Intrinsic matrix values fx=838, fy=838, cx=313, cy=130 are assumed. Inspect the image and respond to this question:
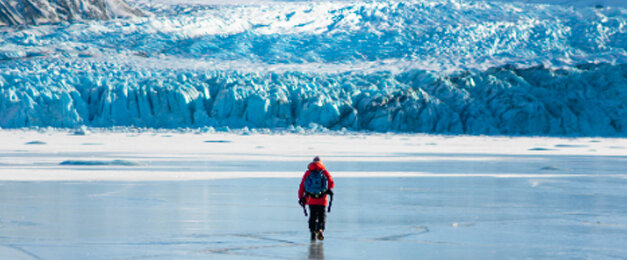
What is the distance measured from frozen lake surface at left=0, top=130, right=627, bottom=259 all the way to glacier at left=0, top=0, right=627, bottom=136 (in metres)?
19.2

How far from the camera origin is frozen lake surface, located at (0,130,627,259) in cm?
601

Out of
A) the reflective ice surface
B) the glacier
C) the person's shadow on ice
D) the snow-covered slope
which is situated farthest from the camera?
the snow-covered slope

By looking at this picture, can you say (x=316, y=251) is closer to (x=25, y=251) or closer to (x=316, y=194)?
(x=316, y=194)

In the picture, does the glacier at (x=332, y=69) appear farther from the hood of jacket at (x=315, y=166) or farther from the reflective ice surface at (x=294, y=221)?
the hood of jacket at (x=315, y=166)

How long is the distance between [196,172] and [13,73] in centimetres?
2578

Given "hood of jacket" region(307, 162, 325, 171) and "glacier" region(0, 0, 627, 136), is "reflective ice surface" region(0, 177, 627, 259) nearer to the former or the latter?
"hood of jacket" region(307, 162, 325, 171)

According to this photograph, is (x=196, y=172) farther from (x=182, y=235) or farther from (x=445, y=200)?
(x=182, y=235)

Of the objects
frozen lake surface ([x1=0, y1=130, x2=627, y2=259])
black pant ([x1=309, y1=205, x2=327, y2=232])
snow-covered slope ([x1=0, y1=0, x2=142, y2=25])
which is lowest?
frozen lake surface ([x1=0, y1=130, x2=627, y2=259])

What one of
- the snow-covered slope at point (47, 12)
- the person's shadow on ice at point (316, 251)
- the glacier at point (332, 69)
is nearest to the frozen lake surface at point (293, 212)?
the person's shadow on ice at point (316, 251)

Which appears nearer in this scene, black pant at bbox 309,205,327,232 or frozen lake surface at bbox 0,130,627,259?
frozen lake surface at bbox 0,130,627,259

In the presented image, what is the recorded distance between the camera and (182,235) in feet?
21.8

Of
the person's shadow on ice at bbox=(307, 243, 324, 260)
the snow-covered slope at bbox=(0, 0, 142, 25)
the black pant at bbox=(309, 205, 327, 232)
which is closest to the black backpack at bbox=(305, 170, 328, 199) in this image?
the black pant at bbox=(309, 205, 327, 232)

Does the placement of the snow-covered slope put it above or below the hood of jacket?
above

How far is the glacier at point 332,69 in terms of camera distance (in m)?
35.8
